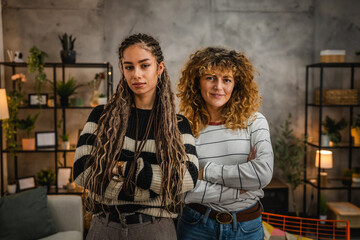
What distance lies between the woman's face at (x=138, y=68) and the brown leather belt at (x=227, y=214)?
657mm

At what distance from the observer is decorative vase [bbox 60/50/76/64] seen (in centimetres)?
357

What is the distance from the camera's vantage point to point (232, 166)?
150 cm

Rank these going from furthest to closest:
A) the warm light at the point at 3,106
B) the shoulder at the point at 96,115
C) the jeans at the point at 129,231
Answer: the warm light at the point at 3,106 → the shoulder at the point at 96,115 → the jeans at the point at 129,231

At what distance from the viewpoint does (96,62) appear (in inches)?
156

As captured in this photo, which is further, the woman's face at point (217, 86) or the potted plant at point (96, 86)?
the potted plant at point (96, 86)

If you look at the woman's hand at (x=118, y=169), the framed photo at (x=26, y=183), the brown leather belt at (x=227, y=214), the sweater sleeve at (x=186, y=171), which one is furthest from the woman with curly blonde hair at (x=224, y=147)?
the framed photo at (x=26, y=183)

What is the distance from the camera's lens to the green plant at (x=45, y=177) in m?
3.73

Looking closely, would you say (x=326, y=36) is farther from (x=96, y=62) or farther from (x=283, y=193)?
(x=96, y=62)

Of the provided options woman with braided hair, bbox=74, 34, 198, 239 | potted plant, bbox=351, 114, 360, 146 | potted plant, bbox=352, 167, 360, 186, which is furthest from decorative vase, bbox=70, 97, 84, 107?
potted plant, bbox=352, 167, 360, 186

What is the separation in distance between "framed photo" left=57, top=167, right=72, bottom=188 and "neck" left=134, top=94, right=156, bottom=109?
270 centimetres

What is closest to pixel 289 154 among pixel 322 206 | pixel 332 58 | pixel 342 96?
pixel 322 206

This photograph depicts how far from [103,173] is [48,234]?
6.18 feet

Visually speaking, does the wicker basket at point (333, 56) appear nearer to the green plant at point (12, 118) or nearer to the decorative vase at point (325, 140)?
the decorative vase at point (325, 140)

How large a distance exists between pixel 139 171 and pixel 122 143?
0.16 meters
